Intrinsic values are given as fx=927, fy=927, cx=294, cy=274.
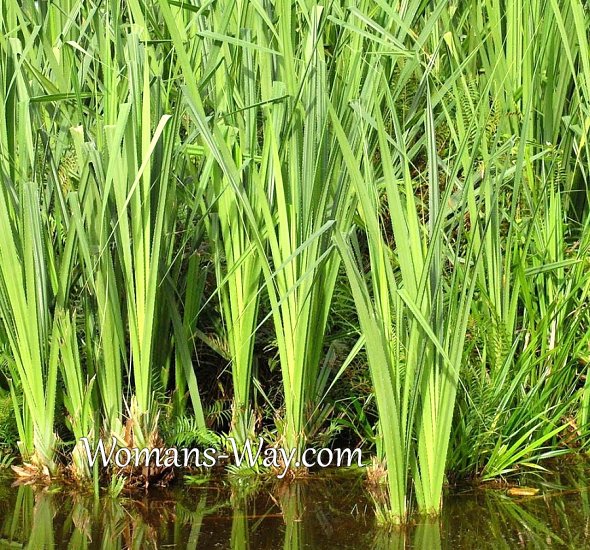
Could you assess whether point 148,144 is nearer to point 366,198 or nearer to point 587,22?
point 366,198

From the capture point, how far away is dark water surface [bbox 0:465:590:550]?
70.2 inches

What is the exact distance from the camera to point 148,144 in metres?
1.98

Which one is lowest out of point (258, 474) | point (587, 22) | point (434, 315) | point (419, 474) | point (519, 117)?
point (258, 474)

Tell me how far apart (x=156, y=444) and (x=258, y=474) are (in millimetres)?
243

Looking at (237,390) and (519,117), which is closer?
(237,390)

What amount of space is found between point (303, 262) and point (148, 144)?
1.37ft

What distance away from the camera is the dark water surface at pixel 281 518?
70.2 inches

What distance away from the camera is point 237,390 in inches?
84.9

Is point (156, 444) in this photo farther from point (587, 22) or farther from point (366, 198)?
point (587, 22)

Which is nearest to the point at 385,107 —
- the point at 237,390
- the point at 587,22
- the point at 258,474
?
the point at 587,22

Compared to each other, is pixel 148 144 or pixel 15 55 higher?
pixel 15 55

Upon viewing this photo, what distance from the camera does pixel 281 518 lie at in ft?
6.27

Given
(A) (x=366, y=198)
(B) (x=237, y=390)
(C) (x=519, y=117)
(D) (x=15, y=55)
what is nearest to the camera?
(A) (x=366, y=198)

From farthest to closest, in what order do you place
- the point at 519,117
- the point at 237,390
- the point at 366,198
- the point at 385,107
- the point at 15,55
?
1. the point at 519,117
2. the point at 385,107
3. the point at 237,390
4. the point at 15,55
5. the point at 366,198
